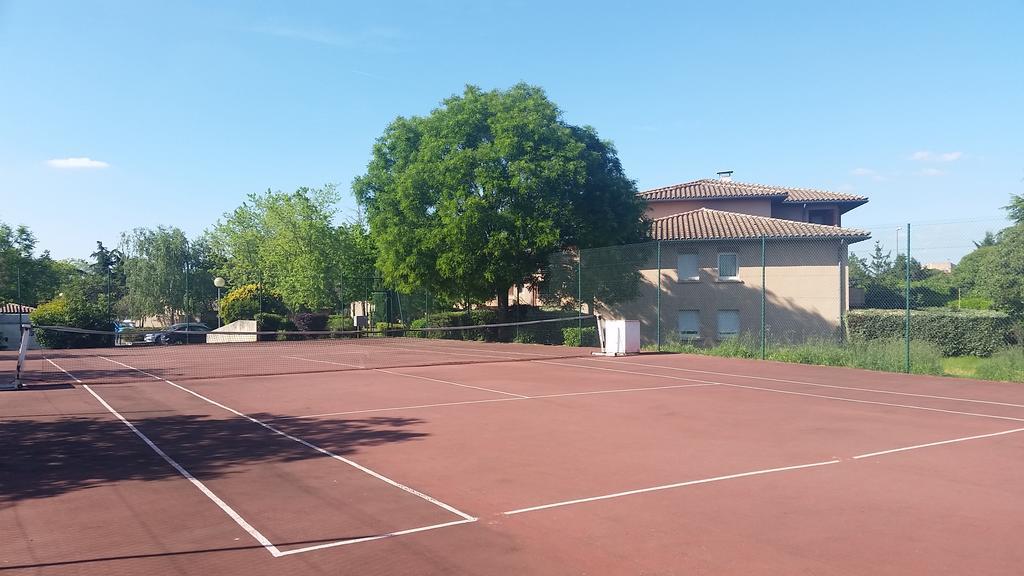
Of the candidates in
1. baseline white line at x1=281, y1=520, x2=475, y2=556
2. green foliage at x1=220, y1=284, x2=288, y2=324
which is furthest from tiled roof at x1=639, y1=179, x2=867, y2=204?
baseline white line at x1=281, y1=520, x2=475, y2=556

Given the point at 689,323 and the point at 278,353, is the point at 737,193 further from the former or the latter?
the point at 278,353

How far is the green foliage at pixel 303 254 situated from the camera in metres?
43.4

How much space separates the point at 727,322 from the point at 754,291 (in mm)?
1872

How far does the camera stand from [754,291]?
3291 cm

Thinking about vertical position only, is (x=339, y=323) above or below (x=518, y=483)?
above

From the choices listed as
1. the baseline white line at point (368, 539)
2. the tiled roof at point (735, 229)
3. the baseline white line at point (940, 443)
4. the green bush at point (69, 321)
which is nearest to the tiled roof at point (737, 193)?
the tiled roof at point (735, 229)

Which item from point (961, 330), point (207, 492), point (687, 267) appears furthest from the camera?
point (687, 267)

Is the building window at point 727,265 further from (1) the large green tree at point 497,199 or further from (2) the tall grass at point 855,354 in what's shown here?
(2) the tall grass at point 855,354

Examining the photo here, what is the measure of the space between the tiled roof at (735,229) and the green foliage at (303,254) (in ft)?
55.8

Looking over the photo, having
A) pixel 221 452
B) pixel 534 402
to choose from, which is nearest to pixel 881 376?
pixel 534 402

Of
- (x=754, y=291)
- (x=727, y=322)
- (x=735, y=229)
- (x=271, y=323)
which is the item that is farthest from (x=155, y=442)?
(x=271, y=323)

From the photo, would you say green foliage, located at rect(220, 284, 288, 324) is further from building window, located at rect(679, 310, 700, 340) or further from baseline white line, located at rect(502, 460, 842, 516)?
baseline white line, located at rect(502, 460, 842, 516)

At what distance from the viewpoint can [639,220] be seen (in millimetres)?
33625

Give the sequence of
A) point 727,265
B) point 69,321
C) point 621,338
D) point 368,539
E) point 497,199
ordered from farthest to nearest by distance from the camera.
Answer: point 727,265
point 69,321
point 497,199
point 621,338
point 368,539
